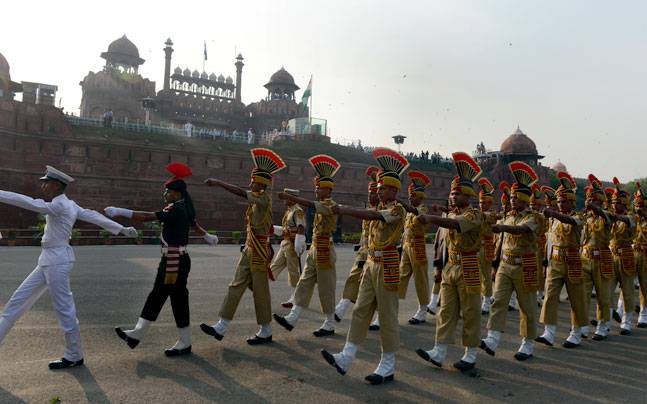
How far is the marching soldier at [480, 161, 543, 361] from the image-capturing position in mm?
5422

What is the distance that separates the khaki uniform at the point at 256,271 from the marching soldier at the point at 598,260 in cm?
422

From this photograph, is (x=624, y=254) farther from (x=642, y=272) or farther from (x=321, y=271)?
(x=321, y=271)

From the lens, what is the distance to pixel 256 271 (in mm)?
5574

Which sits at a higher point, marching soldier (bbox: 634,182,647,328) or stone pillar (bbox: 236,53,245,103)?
stone pillar (bbox: 236,53,245,103)

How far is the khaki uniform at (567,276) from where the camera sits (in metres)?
6.13

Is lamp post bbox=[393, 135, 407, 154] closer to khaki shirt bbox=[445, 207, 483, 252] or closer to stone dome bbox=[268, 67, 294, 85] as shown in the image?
stone dome bbox=[268, 67, 294, 85]

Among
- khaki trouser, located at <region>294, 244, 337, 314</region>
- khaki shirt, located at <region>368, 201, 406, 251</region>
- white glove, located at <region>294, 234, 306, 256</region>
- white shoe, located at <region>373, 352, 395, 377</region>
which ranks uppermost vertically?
khaki shirt, located at <region>368, 201, 406, 251</region>

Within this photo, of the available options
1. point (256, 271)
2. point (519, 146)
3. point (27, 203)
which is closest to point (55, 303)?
point (27, 203)

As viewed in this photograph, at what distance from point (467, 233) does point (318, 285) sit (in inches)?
86.5

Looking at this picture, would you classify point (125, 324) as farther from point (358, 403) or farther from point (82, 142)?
point (82, 142)

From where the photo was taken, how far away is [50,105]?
83.0ft

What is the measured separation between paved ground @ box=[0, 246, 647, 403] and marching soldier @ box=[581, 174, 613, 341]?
0.32 metres

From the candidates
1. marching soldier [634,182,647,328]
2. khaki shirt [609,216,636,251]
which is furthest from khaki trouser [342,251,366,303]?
marching soldier [634,182,647,328]

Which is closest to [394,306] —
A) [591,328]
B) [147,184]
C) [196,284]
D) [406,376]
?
[406,376]
